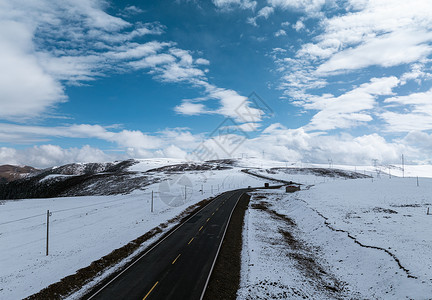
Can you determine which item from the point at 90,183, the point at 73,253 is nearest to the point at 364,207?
the point at 73,253

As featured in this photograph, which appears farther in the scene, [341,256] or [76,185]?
[76,185]

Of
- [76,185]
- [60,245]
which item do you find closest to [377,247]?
[60,245]

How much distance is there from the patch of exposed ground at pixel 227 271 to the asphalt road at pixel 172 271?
20.9 inches

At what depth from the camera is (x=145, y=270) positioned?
667 inches

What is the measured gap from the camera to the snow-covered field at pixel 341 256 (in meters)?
13.8

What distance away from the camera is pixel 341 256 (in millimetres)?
19406

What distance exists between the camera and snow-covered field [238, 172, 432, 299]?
13.8 metres

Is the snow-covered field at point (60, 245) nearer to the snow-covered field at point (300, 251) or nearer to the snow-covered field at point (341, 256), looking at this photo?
the snow-covered field at point (300, 251)

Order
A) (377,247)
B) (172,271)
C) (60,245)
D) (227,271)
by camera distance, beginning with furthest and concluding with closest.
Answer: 1. (60,245)
2. (377,247)
3. (227,271)
4. (172,271)

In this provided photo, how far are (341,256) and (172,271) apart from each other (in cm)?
1409

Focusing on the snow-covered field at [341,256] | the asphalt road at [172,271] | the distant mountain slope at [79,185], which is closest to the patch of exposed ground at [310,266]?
the snow-covered field at [341,256]

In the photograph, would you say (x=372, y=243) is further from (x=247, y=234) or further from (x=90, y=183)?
(x=90, y=183)

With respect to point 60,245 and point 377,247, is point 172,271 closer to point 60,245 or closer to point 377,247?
point 60,245

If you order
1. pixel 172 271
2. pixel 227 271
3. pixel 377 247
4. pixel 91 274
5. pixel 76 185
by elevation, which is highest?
pixel 377 247
